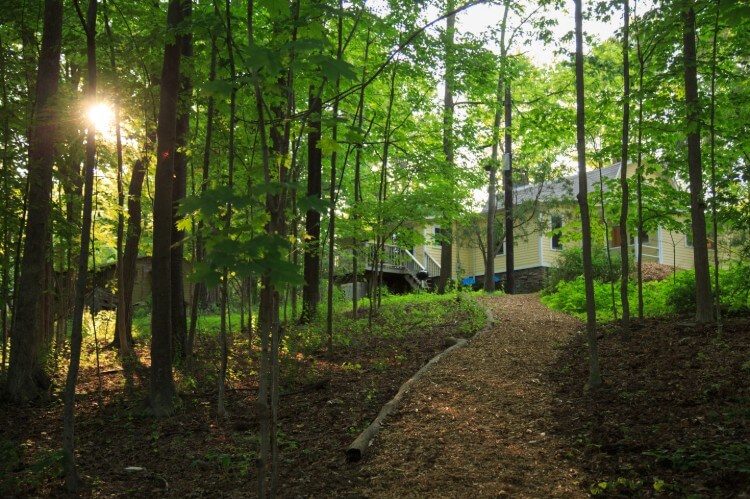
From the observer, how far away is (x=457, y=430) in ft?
17.5

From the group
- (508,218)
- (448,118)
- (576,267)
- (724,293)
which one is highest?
(448,118)

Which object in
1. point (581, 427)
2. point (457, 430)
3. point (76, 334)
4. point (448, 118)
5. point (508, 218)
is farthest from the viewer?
point (508, 218)

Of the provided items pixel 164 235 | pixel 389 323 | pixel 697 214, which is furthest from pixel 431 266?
pixel 164 235

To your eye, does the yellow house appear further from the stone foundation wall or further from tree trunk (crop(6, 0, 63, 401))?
tree trunk (crop(6, 0, 63, 401))

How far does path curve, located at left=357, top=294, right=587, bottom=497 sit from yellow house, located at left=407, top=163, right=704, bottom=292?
14979 millimetres

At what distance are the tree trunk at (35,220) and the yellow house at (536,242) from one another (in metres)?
16.3

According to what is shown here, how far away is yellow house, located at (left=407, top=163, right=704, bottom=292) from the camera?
23328 mm

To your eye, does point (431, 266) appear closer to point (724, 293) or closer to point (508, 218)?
point (508, 218)

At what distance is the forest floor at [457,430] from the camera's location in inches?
161

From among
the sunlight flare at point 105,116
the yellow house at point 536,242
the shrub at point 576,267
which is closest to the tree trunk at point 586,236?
the sunlight flare at point 105,116

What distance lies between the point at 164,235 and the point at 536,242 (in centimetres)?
2285

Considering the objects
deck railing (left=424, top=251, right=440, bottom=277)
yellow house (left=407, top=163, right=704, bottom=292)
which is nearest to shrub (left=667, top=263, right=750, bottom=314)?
yellow house (left=407, top=163, right=704, bottom=292)

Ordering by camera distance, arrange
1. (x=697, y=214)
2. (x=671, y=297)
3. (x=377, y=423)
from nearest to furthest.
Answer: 1. (x=377, y=423)
2. (x=697, y=214)
3. (x=671, y=297)

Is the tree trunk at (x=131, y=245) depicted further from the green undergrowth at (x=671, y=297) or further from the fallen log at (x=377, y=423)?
the green undergrowth at (x=671, y=297)
